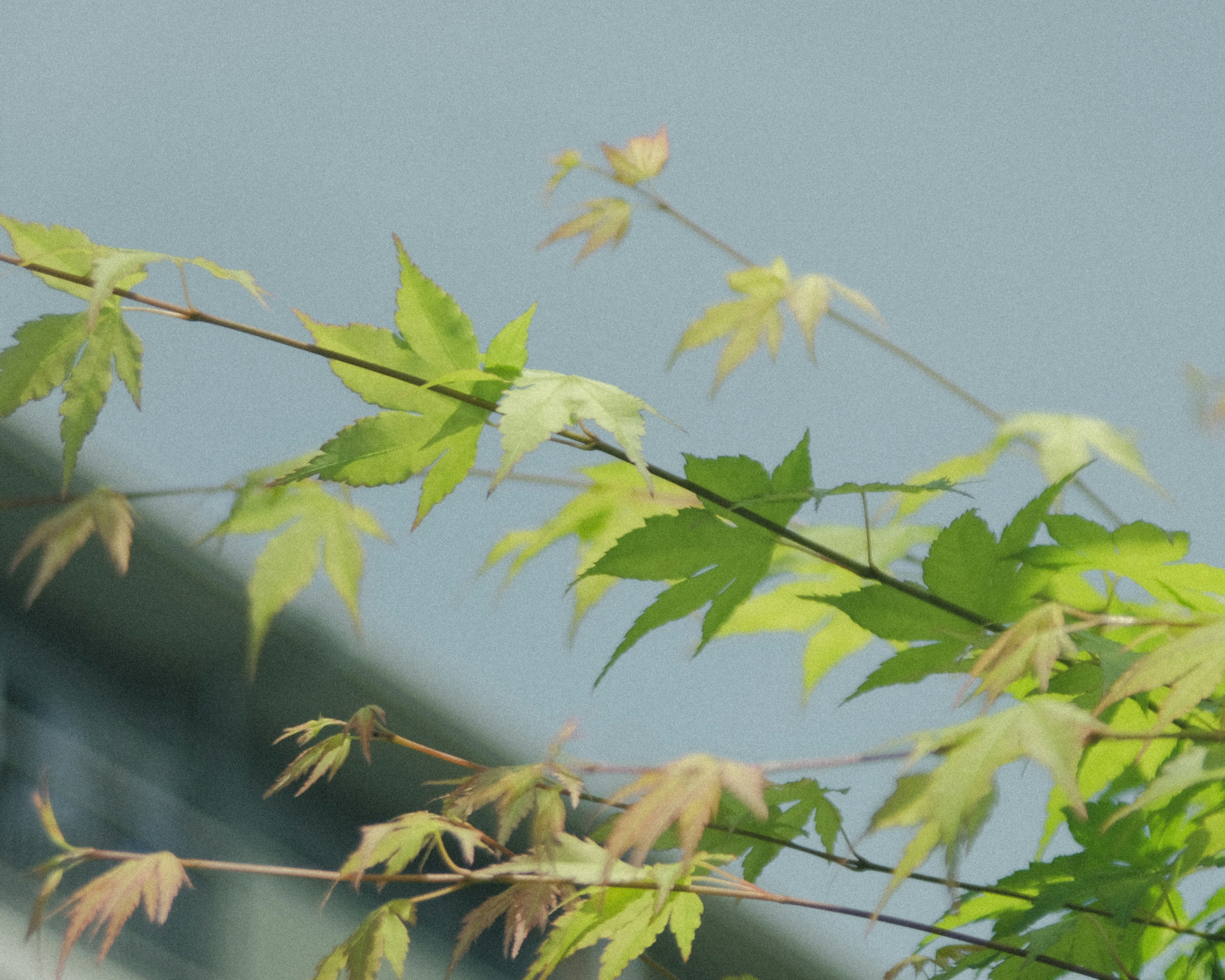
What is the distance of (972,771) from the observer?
415 millimetres

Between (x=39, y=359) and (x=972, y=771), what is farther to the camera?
(x=39, y=359)

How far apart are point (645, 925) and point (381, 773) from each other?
198 cm

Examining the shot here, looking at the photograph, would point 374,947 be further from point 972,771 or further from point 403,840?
point 972,771

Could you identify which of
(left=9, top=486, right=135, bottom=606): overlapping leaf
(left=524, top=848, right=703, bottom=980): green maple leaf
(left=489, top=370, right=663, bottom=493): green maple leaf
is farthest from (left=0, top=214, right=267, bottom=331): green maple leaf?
(left=524, top=848, right=703, bottom=980): green maple leaf

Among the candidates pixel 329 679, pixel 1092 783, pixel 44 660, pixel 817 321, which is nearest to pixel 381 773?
pixel 329 679

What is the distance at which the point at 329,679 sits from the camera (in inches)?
87.3

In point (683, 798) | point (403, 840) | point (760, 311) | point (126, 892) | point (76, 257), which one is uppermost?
point (760, 311)

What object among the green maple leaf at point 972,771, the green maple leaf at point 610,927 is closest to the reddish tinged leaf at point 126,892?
the green maple leaf at point 610,927

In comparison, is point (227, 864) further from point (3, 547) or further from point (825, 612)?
point (3, 547)

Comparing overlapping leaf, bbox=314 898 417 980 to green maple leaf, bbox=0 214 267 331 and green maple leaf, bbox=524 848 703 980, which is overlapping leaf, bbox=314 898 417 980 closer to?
green maple leaf, bbox=524 848 703 980

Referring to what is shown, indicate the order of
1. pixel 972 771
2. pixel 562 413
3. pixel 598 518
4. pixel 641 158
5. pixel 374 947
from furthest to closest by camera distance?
pixel 641 158
pixel 598 518
pixel 374 947
pixel 562 413
pixel 972 771

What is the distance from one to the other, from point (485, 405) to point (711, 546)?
0.15m

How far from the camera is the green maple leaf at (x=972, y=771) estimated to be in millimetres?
400

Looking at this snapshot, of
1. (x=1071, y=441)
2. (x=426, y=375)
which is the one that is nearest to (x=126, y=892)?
(x=426, y=375)
